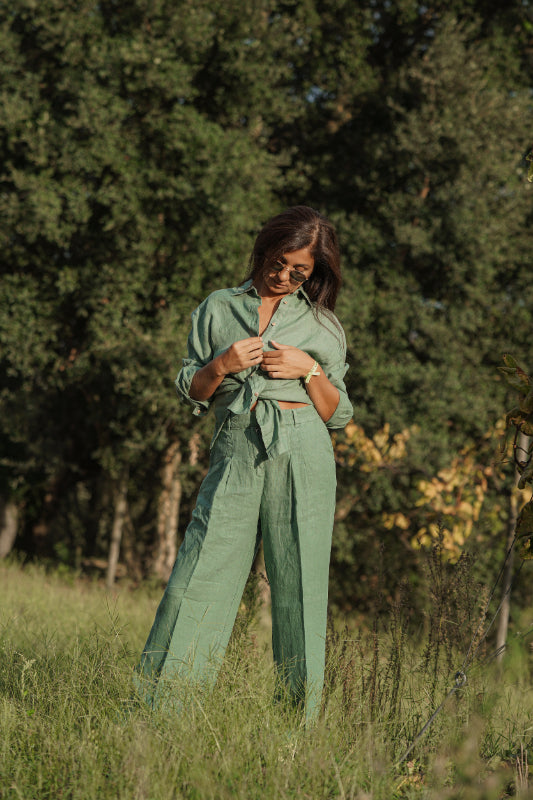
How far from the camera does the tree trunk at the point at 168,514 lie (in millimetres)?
8609

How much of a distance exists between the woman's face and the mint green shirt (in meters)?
0.05

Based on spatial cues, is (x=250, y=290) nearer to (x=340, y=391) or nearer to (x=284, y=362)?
(x=284, y=362)

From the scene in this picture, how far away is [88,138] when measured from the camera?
7.56 meters

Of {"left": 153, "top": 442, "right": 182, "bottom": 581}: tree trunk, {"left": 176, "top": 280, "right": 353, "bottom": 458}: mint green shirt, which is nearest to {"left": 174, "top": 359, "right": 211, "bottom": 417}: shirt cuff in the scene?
{"left": 176, "top": 280, "right": 353, "bottom": 458}: mint green shirt

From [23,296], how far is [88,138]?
169cm

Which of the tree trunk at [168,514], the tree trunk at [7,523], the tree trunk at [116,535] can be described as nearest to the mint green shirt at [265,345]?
the tree trunk at [168,514]

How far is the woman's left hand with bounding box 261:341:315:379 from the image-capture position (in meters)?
2.41

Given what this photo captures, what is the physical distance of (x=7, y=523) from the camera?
33.2 feet

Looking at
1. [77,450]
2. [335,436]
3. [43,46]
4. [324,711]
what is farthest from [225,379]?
[77,450]

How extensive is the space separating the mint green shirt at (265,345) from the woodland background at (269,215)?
15.2ft

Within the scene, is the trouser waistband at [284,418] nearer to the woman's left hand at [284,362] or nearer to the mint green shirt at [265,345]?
the mint green shirt at [265,345]

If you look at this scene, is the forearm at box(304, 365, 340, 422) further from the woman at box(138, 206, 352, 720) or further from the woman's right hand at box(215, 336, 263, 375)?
the woman's right hand at box(215, 336, 263, 375)

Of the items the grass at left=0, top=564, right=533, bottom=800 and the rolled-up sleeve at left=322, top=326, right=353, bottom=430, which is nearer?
the grass at left=0, top=564, right=533, bottom=800

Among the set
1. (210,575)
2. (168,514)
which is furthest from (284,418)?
(168,514)
